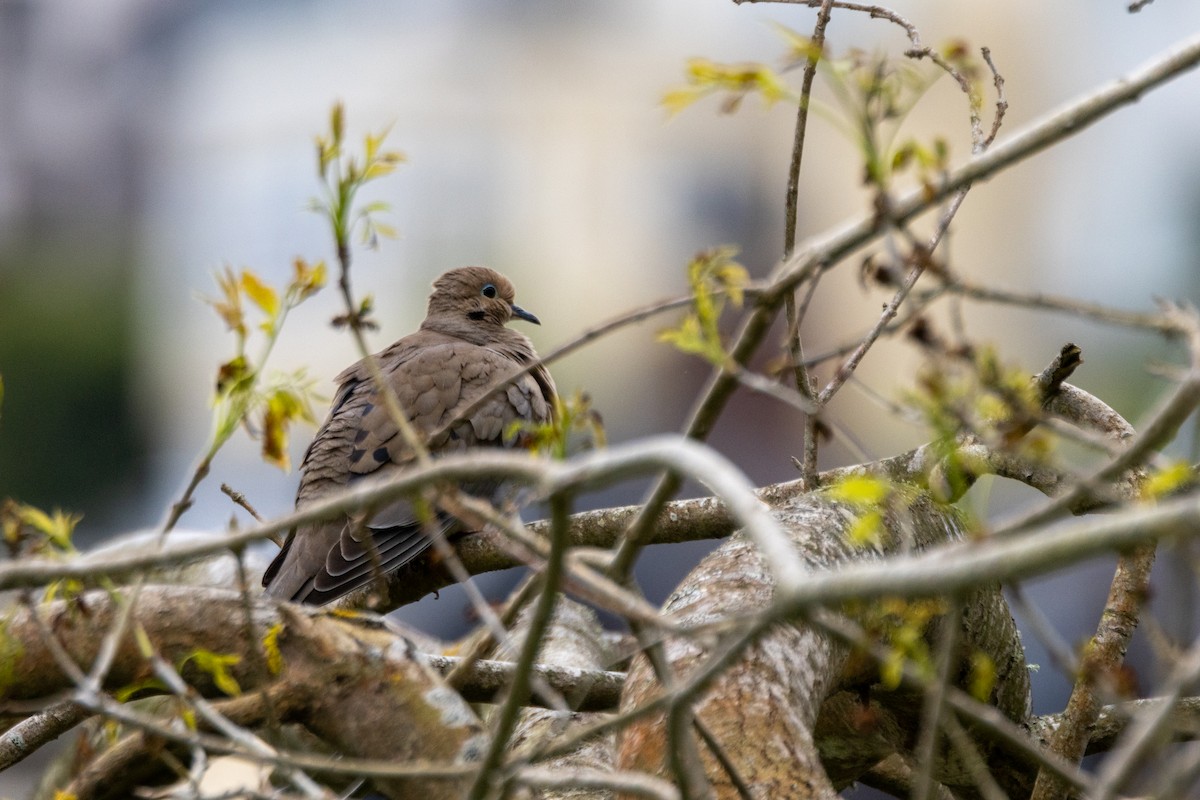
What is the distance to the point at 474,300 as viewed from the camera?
4.84 metres

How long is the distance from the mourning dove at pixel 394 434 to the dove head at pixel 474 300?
129 mm

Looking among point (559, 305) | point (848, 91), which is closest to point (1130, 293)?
point (559, 305)

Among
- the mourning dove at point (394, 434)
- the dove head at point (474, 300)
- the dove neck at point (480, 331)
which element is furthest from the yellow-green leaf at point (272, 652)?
the dove head at point (474, 300)

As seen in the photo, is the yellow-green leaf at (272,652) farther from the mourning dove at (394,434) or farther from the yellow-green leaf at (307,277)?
the mourning dove at (394,434)

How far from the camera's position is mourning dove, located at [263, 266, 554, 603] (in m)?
3.71

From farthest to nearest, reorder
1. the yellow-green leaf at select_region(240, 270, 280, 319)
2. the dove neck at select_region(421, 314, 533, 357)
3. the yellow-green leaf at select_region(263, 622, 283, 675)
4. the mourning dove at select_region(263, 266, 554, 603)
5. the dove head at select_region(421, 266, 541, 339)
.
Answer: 1. the dove head at select_region(421, 266, 541, 339)
2. the dove neck at select_region(421, 314, 533, 357)
3. the mourning dove at select_region(263, 266, 554, 603)
4. the yellow-green leaf at select_region(263, 622, 283, 675)
5. the yellow-green leaf at select_region(240, 270, 280, 319)

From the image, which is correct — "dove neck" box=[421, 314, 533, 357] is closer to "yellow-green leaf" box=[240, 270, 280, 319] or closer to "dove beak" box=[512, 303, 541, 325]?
"dove beak" box=[512, 303, 541, 325]

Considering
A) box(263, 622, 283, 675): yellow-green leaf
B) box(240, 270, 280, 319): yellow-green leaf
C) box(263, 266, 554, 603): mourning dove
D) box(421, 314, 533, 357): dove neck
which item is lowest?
box(263, 266, 554, 603): mourning dove

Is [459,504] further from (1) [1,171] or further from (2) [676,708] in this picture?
(1) [1,171]

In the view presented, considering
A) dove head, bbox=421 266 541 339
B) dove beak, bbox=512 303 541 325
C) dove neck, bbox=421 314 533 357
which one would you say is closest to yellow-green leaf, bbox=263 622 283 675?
dove neck, bbox=421 314 533 357

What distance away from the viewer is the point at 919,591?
2.89 ft

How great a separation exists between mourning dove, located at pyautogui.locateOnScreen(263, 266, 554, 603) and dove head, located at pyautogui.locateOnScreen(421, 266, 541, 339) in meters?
0.13

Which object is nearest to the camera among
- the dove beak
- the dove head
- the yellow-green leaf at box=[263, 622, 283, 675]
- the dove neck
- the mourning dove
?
the yellow-green leaf at box=[263, 622, 283, 675]

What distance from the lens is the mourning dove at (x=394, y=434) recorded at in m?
3.71
